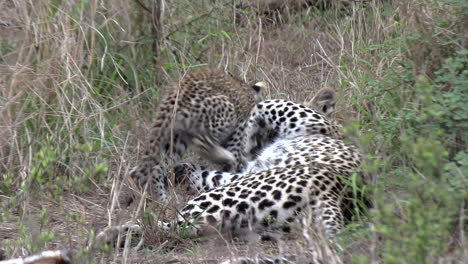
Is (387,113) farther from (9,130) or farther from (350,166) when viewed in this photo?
(9,130)

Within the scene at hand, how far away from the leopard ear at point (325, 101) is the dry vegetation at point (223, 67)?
114mm

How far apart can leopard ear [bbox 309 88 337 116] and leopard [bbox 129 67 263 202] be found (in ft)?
1.56

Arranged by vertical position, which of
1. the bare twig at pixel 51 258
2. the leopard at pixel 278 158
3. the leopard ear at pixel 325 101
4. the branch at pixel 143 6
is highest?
the branch at pixel 143 6

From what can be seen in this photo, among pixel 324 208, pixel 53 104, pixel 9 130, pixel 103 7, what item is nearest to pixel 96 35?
pixel 103 7

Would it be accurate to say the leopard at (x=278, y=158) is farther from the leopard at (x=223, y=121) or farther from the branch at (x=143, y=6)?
the branch at (x=143, y=6)

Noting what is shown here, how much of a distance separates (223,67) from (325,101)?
1.15 meters

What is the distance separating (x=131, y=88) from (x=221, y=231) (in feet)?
7.86

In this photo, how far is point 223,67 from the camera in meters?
7.55

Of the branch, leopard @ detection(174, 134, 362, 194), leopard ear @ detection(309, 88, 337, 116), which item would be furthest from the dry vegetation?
leopard @ detection(174, 134, 362, 194)

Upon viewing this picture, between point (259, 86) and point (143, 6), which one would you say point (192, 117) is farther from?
point (143, 6)

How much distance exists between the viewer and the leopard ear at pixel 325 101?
678cm

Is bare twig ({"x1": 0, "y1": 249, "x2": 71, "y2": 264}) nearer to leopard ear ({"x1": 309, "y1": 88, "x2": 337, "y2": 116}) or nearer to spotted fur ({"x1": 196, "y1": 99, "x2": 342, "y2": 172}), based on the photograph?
spotted fur ({"x1": 196, "y1": 99, "x2": 342, "y2": 172})

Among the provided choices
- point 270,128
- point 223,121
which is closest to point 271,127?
point 270,128

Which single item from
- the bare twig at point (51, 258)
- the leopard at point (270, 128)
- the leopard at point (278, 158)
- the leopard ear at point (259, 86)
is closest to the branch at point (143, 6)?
the leopard ear at point (259, 86)
